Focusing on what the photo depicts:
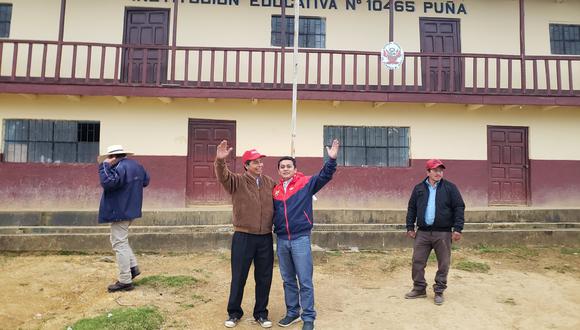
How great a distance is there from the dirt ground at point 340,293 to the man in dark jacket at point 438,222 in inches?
16.4

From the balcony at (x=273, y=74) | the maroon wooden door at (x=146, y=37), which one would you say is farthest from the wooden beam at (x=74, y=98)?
the maroon wooden door at (x=146, y=37)

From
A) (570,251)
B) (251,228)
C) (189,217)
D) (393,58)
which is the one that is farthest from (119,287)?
(570,251)

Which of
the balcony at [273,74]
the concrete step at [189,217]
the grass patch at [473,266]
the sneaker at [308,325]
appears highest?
the balcony at [273,74]

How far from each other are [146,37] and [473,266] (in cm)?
887

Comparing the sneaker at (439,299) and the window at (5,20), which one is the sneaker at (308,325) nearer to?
the sneaker at (439,299)

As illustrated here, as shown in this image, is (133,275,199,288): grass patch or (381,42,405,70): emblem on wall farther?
(381,42,405,70): emblem on wall

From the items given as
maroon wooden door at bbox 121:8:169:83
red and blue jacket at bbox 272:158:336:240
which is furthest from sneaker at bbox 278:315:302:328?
maroon wooden door at bbox 121:8:169:83

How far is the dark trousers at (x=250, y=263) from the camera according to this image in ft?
14.1

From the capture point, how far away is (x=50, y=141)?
10.1 metres

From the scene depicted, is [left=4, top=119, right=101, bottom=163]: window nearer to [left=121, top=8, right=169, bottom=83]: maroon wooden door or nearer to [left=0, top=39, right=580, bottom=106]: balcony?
[left=0, top=39, right=580, bottom=106]: balcony

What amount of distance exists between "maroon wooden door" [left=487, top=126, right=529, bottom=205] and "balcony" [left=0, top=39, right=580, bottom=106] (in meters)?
1.14

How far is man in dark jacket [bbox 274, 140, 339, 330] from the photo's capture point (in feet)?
13.8

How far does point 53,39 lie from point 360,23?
299 inches

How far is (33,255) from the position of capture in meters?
7.39
